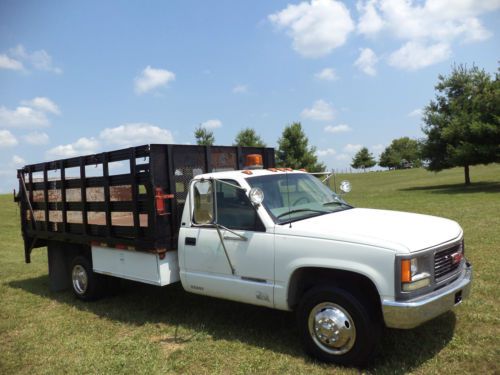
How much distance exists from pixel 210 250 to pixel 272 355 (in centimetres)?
137

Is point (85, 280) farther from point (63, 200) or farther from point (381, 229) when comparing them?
point (381, 229)

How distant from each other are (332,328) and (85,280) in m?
4.76

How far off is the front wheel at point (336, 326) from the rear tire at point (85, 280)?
4.11 meters

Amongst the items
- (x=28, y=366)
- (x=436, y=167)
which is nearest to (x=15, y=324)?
(x=28, y=366)

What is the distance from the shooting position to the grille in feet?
13.7

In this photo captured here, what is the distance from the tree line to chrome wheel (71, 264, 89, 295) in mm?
15434

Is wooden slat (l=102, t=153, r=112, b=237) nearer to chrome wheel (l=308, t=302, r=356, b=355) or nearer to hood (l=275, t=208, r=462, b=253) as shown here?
hood (l=275, t=208, r=462, b=253)

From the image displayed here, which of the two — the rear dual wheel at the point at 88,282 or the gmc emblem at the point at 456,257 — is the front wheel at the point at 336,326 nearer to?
the gmc emblem at the point at 456,257

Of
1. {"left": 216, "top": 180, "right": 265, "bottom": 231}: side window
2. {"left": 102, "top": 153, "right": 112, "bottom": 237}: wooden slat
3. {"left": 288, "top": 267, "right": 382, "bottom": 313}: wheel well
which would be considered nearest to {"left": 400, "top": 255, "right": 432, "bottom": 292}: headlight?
{"left": 288, "top": 267, "right": 382, "bottom": 313}: wheel well

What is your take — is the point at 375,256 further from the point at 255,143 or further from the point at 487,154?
the point at 255,143

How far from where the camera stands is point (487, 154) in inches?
1022

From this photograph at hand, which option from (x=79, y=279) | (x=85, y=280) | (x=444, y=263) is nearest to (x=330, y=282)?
(x=444, y=263)

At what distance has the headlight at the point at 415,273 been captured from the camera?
12.6ft

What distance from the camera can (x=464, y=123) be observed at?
→ 92.3 feet
